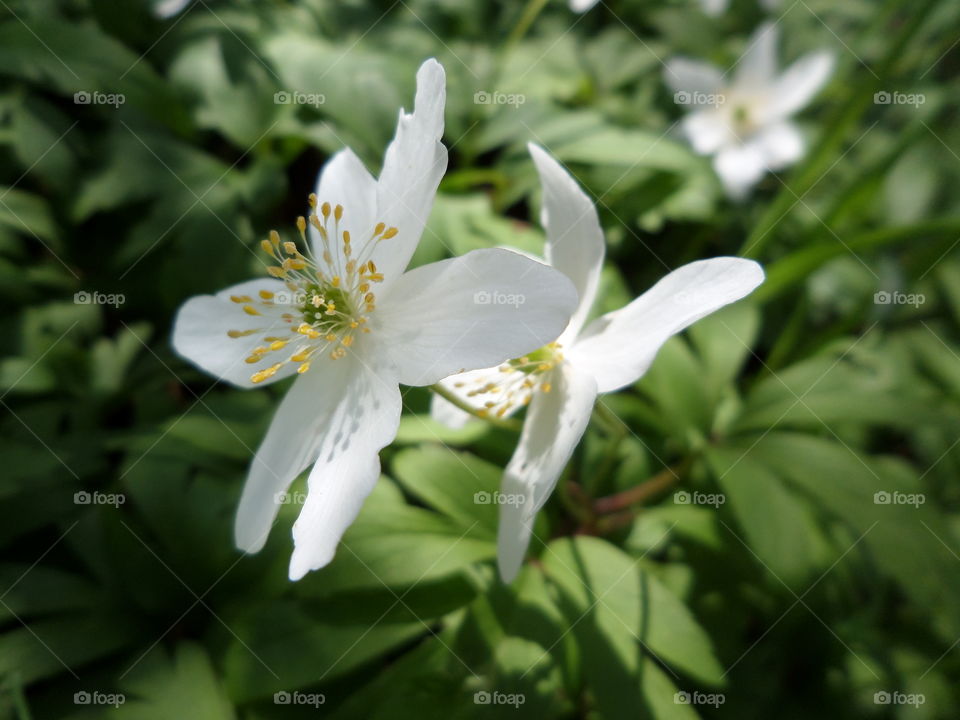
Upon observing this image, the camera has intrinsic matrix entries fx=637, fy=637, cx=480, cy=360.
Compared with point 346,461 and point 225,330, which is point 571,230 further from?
point 225,330

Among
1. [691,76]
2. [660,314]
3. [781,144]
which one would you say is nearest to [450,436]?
[660,314]

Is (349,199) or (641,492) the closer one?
(349,199)

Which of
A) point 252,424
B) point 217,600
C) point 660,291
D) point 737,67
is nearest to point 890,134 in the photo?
point 737,67

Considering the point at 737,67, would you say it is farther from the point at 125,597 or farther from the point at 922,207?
the point at 125,597

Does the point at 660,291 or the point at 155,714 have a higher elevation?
the point at 660,291

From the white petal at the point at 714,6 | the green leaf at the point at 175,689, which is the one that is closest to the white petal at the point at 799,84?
the white petal at the point at 714,6

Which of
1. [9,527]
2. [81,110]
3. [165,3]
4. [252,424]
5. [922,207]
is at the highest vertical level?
[165,3]

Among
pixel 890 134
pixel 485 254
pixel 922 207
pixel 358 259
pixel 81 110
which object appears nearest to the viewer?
pixel 485 254

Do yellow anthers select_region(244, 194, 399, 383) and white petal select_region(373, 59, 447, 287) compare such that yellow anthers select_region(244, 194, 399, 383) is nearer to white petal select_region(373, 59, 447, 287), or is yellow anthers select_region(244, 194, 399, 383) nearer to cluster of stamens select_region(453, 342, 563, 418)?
white petal select_region(373, 59, 447, 287)
